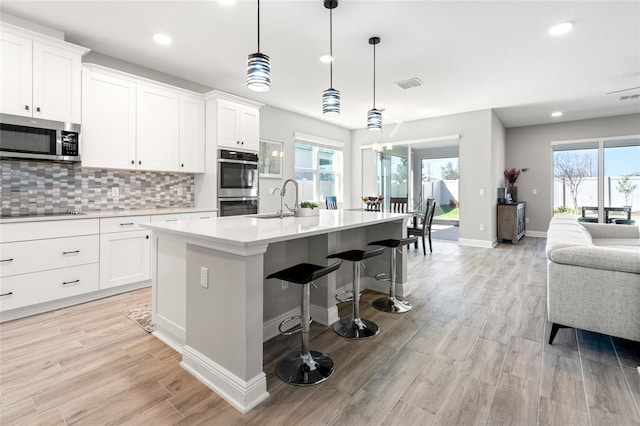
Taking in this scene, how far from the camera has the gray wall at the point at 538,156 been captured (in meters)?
7.20

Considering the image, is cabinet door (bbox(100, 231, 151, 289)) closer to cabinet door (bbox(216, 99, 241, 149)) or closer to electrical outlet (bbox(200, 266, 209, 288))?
cabinet door (bbox(216, 99, 241, 149))

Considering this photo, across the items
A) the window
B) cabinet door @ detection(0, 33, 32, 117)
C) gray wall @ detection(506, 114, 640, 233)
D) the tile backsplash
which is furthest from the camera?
gray wall @ detection(506, 114, 640, 233)

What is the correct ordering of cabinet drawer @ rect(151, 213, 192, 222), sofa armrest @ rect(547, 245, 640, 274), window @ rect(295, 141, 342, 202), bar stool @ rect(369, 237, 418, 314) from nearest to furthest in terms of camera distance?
sofa armrest @ rect(547, 245, 640, 274), bar stool @ rect(369, 237, 418, 314), cabinet drawer @ rect(151, 213, 192, 222), window @ rect(295, 141, 342, 202)

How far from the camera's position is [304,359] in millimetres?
1985

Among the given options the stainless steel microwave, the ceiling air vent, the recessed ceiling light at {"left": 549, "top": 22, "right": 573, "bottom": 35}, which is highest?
the ceiling air vent

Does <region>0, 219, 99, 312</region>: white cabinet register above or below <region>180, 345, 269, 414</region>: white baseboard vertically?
above

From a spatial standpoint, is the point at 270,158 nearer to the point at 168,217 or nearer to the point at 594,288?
the point at 168,217

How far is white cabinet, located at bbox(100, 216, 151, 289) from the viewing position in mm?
3320

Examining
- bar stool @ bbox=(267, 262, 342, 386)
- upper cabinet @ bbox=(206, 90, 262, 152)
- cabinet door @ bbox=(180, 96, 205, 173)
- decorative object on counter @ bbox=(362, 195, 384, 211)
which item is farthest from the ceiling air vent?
bar stool @ bbox=(267, 262, 342, 386)

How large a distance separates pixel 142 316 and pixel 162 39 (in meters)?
2.87

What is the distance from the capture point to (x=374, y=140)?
7.79m

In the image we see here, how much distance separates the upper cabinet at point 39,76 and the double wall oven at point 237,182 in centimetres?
173

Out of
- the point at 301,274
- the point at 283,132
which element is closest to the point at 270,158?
the point at 283,132

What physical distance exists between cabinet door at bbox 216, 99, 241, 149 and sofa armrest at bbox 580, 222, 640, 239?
503 centimetres
